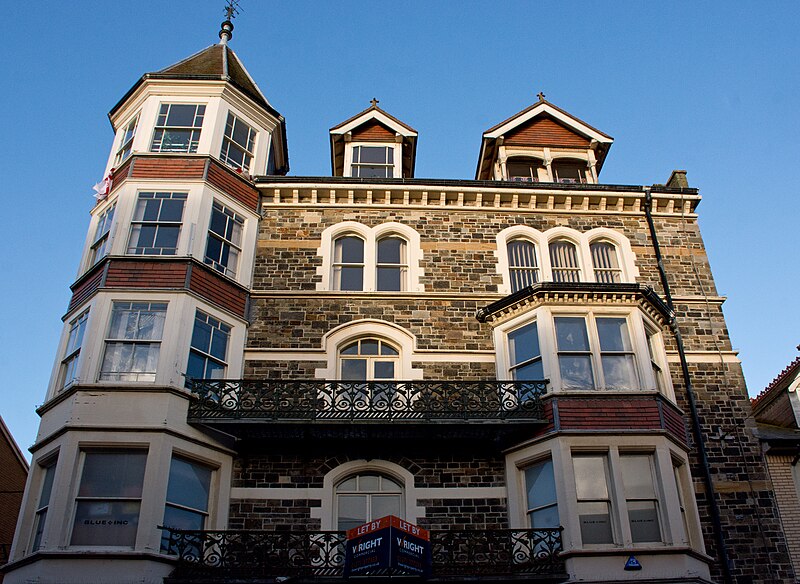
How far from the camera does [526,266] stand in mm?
18781

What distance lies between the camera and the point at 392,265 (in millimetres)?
18469

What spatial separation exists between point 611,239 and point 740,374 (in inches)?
184

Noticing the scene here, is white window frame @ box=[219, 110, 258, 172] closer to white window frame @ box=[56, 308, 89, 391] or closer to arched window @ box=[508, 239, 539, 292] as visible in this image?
white window frame @ box=[56, 308, 89, 391]

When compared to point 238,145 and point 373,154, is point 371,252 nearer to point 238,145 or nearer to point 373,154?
point 373,154

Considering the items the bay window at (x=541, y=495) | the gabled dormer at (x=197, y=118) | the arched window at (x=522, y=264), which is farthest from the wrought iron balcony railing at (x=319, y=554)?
the gabled dormer at (x=197, y=118)

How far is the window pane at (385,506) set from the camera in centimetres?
1499

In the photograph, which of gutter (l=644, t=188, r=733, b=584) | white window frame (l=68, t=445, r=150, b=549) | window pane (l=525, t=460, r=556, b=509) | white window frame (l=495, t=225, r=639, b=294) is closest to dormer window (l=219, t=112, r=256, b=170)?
white window frame (l=495, t=225, r=639, b=294)

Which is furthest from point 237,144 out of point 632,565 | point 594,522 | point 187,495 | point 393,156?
point 632,565

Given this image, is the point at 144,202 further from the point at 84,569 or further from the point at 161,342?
the point at 84,569

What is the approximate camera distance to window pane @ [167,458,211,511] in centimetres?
1402

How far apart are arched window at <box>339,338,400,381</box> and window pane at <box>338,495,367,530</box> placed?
8.87 ft

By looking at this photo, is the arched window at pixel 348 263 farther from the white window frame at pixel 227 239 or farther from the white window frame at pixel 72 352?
the white window frame at pixel 72 352

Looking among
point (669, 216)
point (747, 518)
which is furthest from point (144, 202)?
point (747, 518)

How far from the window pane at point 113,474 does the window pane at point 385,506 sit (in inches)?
184
